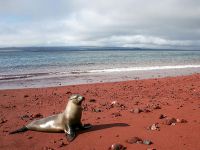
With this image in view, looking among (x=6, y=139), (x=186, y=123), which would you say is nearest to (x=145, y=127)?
(x=186, y=123)

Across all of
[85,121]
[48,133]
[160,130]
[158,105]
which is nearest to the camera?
[160,130]

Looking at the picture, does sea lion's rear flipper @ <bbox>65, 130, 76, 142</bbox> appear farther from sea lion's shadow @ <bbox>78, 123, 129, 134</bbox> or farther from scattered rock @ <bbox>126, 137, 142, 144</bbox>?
scattered rock @ <bbox>126, 137, 142, 144</bbox>

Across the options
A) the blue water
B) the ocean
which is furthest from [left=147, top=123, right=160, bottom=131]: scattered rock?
the blue water

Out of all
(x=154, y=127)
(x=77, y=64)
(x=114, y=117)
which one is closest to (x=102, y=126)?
(x=114, y=117)

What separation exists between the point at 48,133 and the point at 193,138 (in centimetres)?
399

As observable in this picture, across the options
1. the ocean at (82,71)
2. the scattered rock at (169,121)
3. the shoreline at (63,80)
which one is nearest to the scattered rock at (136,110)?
the scattered rock at (169,121)

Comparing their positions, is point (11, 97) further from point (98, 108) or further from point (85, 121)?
point (85, 121)

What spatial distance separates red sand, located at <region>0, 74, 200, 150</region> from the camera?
850 centimetres

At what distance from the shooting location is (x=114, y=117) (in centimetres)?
1087

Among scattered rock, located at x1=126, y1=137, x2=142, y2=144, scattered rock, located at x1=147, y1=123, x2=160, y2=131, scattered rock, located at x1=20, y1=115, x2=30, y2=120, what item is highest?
scattered rock, located at x1=147, y1=123, x2=160, y2=131

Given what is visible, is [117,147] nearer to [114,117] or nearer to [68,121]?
[68,121]

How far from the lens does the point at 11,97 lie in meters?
16.6

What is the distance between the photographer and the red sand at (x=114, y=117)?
8500mm

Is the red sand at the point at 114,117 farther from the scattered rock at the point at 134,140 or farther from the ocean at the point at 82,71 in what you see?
the ocean at the point at 82,71
